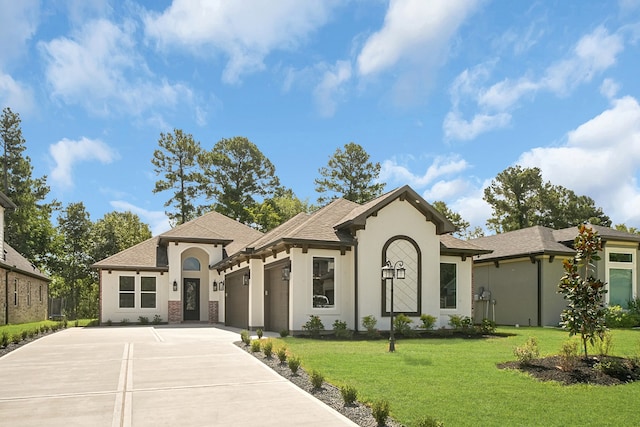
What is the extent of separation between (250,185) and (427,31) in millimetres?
34708

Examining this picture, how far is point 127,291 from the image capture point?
26453mm

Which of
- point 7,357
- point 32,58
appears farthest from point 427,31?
point 7,357

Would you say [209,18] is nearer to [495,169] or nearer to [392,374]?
[392,374]

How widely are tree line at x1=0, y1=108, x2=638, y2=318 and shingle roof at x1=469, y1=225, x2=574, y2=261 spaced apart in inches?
681

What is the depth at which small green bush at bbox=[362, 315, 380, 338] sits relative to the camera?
16.4 meters

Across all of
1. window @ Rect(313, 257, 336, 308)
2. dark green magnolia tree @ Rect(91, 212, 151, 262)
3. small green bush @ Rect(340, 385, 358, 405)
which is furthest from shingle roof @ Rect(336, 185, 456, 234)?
dark green magnolia tree @ Rect(91, 212, 151, 262)

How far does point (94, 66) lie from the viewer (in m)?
16.7

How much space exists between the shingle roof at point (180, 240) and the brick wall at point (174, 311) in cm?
184

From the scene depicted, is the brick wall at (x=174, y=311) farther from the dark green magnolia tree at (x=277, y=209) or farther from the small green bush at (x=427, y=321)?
the dark green magnolia tree at (x=277, y=209)

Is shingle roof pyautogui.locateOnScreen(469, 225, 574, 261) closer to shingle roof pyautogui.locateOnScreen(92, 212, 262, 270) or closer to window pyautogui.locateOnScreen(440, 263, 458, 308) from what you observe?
window pyautogui.locateOnScreen(440, 263, 458, 308)

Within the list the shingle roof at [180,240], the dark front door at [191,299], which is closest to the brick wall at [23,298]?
the shingle roof at [180,240]

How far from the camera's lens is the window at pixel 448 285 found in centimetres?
1892

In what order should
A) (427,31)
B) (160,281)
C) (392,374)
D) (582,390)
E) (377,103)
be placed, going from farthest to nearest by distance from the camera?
(160,281), (377,103), (427,31), (392,374), (582,390)

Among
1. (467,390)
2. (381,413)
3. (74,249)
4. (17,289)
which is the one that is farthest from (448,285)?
(74,249)
